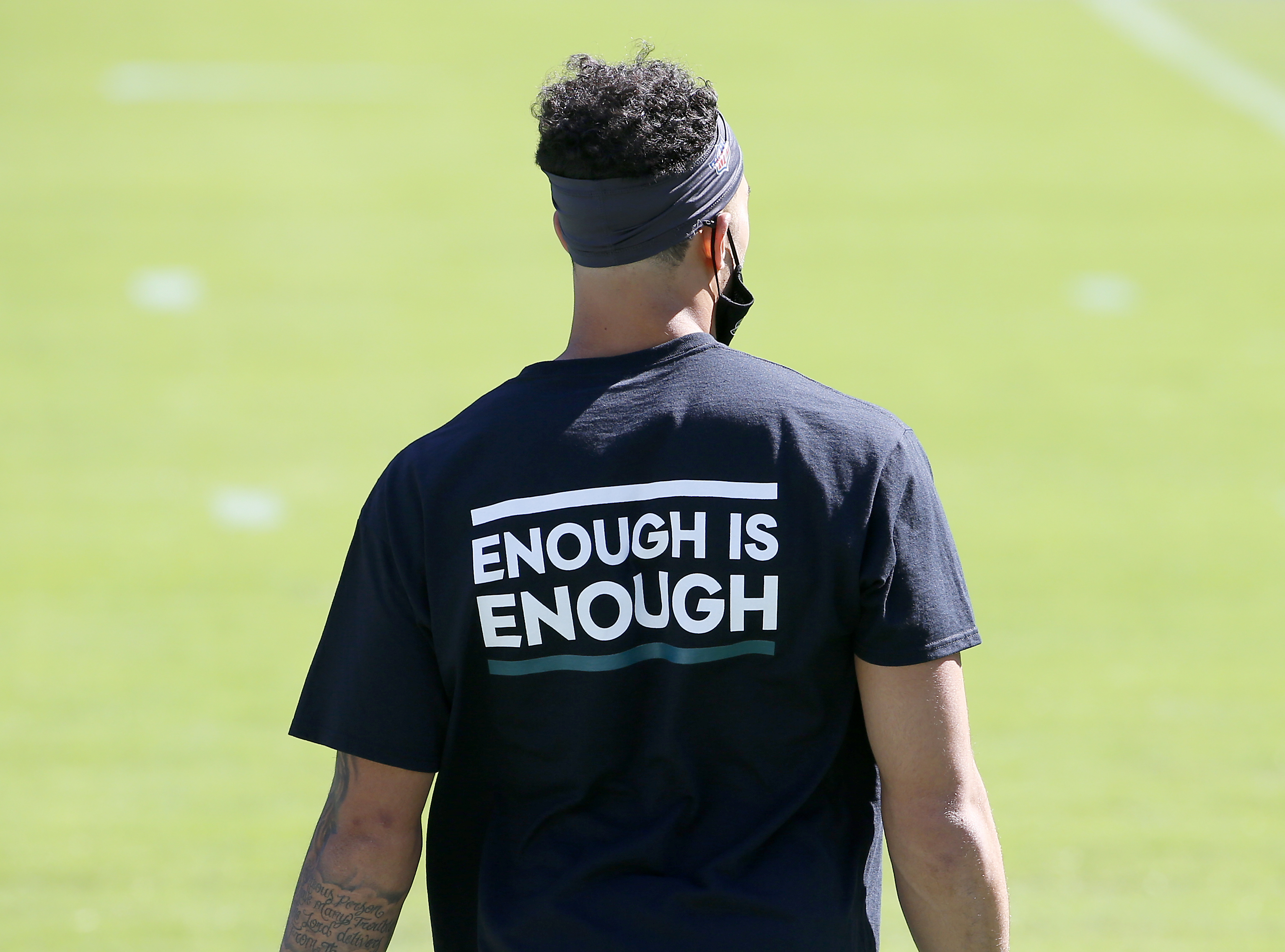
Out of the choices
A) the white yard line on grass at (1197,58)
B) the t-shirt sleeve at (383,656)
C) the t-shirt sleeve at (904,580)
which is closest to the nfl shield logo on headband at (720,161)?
the t-shirt sleeve at (904,580)

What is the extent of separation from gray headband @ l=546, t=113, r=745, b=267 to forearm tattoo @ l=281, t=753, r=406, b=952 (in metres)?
0.76

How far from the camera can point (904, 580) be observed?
1853 mm

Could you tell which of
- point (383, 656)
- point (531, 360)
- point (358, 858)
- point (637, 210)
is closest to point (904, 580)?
point (637, 210)

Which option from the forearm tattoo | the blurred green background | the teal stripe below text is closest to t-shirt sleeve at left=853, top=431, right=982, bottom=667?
the teal stripe below text

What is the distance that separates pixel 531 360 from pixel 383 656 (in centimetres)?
720

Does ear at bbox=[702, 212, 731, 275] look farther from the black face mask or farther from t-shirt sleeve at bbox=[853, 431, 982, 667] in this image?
t-shirt sleeve at bbox=[853, 431, 982, 667]

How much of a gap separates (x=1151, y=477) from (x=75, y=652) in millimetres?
5239

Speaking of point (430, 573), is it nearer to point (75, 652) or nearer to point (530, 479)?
point (530, 479)

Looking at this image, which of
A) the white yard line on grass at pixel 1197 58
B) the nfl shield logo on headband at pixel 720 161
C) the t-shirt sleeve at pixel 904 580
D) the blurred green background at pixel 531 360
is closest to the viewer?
the t-shirt sleeve at pixel 904 580

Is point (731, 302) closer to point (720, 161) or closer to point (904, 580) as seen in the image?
point (720, 161)

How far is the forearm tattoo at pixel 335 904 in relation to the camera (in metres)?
1.99

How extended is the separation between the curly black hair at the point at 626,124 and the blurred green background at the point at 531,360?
1.69 metres

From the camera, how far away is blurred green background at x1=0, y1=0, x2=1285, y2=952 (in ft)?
15.9

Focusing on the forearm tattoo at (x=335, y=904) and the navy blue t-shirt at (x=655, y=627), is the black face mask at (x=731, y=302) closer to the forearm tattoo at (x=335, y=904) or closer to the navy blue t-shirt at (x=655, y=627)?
the navy blue t-shirt at (x=655, y=627)
